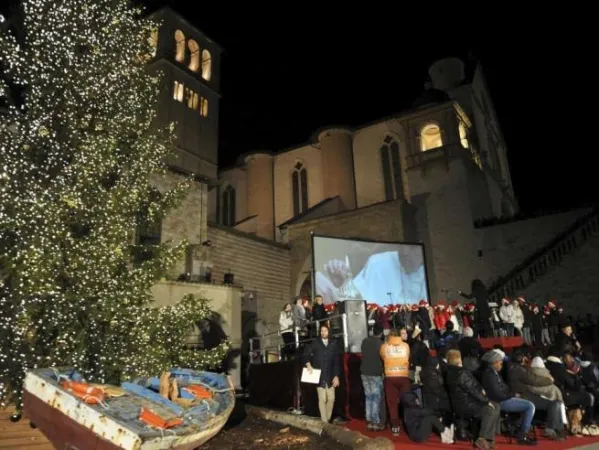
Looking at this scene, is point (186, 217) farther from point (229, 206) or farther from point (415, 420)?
point (415, 420)

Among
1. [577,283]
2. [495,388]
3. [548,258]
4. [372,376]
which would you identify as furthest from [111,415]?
[548,258]

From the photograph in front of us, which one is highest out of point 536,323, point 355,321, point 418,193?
point 418,193

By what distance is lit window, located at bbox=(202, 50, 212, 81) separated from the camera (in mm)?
30703

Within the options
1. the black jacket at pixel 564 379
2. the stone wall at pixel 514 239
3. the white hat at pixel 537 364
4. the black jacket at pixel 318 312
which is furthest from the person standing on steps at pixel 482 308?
the stone wall at pixel 514 239

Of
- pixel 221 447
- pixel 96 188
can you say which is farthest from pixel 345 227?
pixel 221 447

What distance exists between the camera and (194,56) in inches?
1192

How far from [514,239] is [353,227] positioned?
28.8 feet

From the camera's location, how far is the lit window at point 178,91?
2753 centimetres

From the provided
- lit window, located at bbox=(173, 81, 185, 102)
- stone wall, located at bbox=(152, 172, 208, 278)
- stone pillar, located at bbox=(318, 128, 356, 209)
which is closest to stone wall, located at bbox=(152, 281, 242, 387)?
stone wall, located at bbox=(152, 172, 208, 278)

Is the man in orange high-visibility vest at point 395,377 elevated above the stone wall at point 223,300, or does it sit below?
below

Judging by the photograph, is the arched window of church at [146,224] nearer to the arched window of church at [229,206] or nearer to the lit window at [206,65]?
the lit window at [206,65]

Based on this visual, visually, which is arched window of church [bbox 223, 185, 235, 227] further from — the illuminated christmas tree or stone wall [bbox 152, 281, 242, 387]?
the illuminated christmas tree

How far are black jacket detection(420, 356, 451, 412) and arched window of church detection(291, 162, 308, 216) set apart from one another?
1006 inches

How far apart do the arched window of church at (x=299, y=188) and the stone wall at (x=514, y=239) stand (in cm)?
1327
